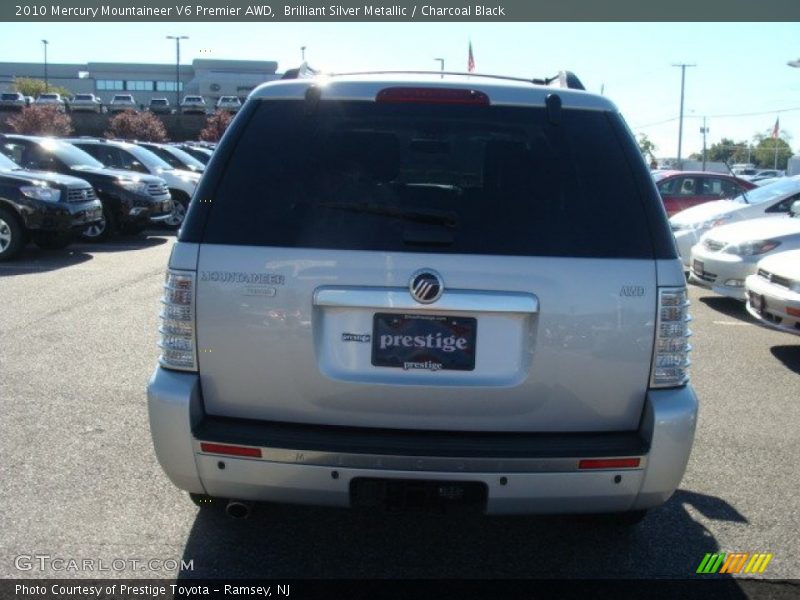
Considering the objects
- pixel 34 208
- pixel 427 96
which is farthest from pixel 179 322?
pixel 34 208

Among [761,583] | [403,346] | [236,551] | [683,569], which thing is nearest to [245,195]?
[403,346]

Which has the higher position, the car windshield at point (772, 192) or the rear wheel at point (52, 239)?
the car windshield at point (772, 192)

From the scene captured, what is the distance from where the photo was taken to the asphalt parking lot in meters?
3.74

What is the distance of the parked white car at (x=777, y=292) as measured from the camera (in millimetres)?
7379

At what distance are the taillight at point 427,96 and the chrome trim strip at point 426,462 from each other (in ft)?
4.41

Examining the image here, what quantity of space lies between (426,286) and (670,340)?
957 mm

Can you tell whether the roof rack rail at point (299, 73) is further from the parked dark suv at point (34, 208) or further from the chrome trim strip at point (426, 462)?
the parked dark suv at point (34, 208)

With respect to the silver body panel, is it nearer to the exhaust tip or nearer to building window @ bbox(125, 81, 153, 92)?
the exhaust tip

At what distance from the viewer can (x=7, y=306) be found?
916 centimetres

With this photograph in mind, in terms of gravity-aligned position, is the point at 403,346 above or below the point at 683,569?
above

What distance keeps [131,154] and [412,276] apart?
16219 millimetres

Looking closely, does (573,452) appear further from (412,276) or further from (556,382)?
(412,276)
